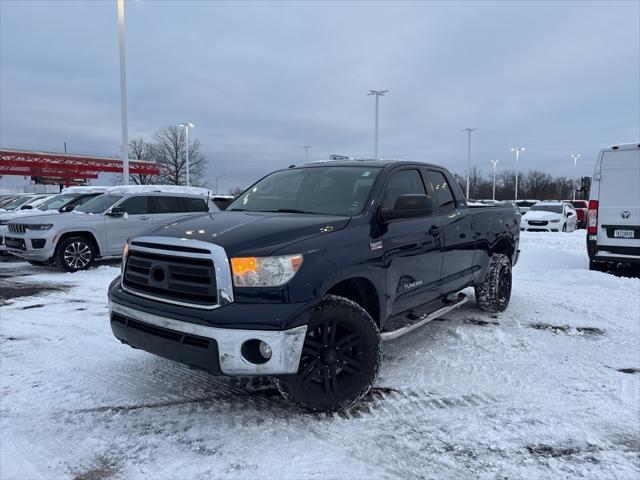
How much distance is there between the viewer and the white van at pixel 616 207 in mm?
9242

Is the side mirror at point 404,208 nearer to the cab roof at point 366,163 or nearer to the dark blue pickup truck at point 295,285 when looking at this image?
the dark blue pickup truck at point 295,285

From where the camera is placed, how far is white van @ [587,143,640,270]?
9.24 m

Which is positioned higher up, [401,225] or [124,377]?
[401,225]

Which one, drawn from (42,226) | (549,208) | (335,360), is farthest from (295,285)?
(549,208)

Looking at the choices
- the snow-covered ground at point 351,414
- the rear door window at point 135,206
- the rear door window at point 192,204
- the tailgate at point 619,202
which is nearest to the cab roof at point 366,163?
the snow-covered ground at point 351,414

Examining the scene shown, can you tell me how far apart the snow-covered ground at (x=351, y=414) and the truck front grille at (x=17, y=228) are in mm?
5061

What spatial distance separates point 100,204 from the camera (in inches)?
424

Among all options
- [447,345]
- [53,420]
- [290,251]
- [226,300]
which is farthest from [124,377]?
[447,345]

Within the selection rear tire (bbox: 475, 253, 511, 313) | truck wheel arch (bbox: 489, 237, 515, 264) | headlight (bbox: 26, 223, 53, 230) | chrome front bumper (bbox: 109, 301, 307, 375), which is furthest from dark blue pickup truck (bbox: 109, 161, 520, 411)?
headlight (bbox: 26, 223, 53, 230)

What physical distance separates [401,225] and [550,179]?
94.1 meters

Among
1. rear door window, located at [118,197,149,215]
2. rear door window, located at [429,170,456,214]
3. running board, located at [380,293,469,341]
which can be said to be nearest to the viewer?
running board, located at [380,293,469,341]

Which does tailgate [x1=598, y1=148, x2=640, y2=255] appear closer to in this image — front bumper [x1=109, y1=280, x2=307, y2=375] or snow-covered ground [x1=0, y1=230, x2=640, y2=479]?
snow-covered ground [x1=0, y1=230, x2=640, y2=479]

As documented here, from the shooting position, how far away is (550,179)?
288 feet

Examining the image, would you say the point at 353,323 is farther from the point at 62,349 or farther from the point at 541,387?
the point at 62,349
